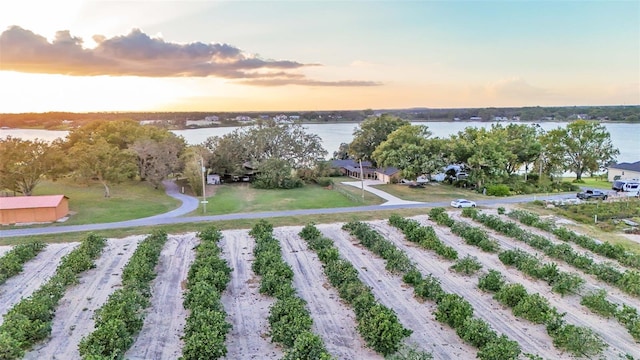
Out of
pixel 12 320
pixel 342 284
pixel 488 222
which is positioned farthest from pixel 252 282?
pixel 488 222

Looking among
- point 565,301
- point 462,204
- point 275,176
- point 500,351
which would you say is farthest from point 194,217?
point 500,351

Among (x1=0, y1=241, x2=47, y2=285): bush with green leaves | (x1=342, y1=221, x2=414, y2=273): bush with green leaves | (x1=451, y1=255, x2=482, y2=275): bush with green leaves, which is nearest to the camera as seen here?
(x1=0, y1=241, x2=47, y2=285): bush with green leaves

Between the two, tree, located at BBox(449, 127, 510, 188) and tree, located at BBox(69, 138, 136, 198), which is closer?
tree, located at BBox(69, 138, 136, 198)

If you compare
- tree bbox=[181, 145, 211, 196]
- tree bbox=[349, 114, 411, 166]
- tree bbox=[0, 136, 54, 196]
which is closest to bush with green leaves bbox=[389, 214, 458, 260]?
tree bbox=[181, 145, 211, 196]

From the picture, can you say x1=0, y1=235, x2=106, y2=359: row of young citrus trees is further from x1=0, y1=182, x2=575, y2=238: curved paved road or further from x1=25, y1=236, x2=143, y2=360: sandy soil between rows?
x1=0, y1=182, x2=575, y2=238: curved paved road

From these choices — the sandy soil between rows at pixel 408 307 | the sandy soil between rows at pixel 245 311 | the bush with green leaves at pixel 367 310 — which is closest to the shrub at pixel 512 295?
the sandy soil between rows at pixel 408 307

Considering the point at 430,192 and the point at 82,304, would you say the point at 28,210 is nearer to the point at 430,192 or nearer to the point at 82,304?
the point at 82,304
